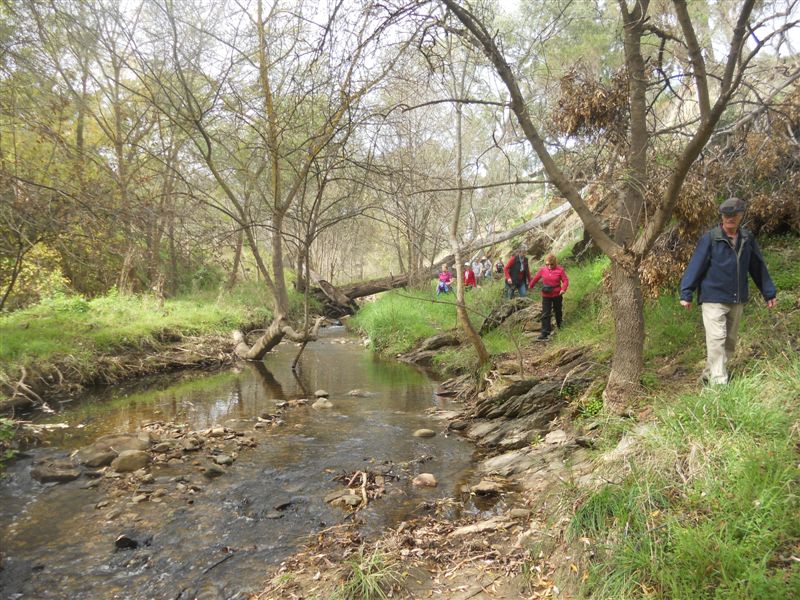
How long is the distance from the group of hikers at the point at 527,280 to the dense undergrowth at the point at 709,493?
4.17m

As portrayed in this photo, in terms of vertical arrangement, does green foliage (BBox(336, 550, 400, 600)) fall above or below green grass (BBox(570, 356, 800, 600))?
below

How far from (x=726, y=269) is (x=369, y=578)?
440cm

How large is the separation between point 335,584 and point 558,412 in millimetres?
4118

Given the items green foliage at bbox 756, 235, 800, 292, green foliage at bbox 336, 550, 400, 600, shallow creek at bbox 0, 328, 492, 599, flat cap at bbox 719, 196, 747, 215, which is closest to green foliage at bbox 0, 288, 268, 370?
shallow creek at bbox 0, 328, 492, 599

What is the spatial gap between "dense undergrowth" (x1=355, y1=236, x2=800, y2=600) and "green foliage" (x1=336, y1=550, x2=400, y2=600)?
1.27 m

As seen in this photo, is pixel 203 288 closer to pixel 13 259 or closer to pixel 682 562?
pixel 13 259

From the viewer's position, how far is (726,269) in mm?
4777

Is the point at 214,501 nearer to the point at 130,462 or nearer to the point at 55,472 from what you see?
the point at 130,462

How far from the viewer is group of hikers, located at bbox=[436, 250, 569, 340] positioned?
957 centimetres

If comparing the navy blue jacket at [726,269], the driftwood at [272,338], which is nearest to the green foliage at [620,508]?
the navy blue jacket at [726,269]

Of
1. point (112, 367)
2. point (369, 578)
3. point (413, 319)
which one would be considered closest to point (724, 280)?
point (369, 578)

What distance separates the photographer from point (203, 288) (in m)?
20.8

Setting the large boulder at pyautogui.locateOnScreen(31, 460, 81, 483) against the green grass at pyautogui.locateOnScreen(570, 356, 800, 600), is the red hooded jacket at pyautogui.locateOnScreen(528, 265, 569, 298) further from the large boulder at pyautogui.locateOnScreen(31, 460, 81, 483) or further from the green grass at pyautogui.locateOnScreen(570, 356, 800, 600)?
the large boulder at pyautogui.locateOnScreen(31, 460, 81, 483)

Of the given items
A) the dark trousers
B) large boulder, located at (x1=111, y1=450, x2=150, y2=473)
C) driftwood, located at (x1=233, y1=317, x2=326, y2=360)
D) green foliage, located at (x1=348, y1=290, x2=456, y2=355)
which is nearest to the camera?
large boulder, located at (x1=111, y1=450, x2=150, y2=473)
